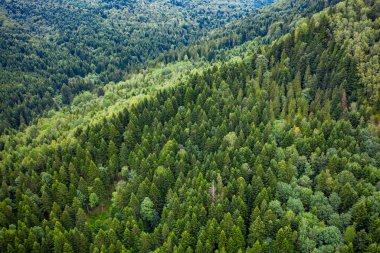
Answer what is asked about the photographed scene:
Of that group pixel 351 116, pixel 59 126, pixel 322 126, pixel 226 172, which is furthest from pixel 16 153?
pixel 351 116

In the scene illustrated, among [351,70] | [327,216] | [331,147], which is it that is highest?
[351,70]

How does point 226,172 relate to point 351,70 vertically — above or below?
below

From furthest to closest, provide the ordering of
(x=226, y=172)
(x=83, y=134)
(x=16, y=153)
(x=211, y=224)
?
(x=16, y=153)
(x=83, y=134)
(x=226, y=172)
(x=211, y=224)

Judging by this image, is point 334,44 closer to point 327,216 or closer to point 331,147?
point 331,147

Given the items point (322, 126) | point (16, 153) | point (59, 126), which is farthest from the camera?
point (59, 126)

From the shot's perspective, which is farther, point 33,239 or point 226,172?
point 226,172

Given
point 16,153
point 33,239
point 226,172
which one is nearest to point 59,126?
point 16,153
